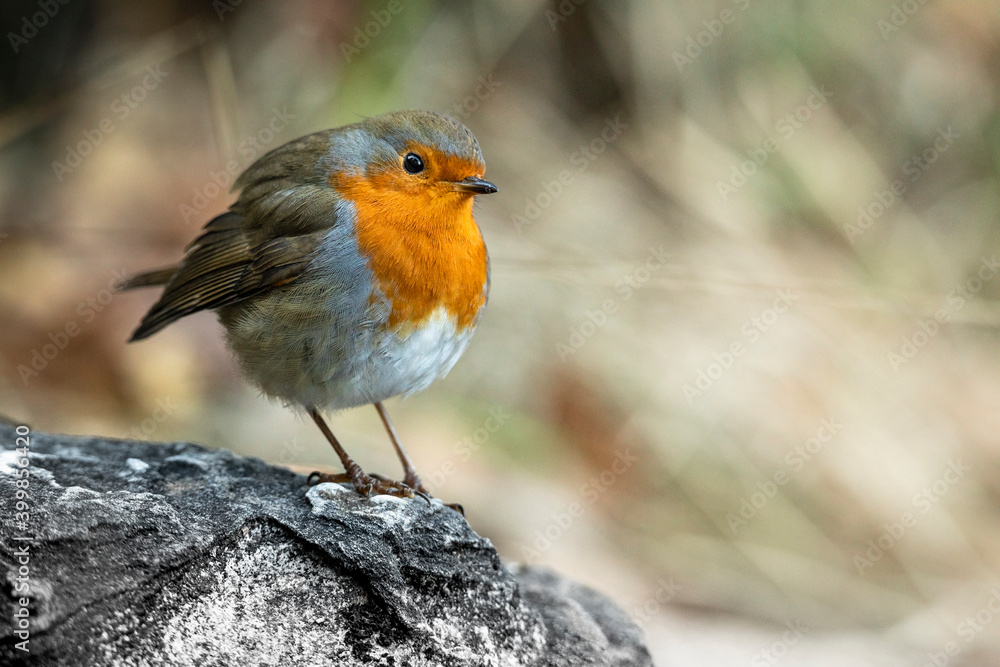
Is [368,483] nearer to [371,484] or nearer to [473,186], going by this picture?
[371,484]

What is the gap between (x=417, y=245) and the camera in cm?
282

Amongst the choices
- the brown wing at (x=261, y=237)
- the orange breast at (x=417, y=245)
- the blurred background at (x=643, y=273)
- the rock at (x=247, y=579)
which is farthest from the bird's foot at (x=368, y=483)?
the blurred background at (x=643, y=273)

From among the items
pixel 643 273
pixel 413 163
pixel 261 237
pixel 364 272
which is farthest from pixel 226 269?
pixel 643 273

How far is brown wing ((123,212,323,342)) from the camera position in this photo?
2.93 metres

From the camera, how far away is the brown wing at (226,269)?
2928 millimetres

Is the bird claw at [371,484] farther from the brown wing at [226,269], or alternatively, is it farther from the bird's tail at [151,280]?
the bird's tail at [151,280]

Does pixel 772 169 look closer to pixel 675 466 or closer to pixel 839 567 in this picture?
pixel 675 466

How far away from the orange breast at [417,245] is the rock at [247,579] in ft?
1.91

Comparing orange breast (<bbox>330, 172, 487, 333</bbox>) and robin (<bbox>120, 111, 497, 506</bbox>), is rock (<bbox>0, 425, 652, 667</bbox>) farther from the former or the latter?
orange breast (<bbox>330, 172, 487, 333</bbox>)

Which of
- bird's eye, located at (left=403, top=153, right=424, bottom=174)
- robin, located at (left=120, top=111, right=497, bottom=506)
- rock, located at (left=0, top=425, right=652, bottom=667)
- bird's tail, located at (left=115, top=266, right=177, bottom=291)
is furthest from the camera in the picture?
bird's tail, located at (left=115, top=266, right=177, bottom=291)

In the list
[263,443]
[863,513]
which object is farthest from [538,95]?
[863,513]

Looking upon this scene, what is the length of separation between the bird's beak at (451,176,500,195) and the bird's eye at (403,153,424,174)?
0.11 m

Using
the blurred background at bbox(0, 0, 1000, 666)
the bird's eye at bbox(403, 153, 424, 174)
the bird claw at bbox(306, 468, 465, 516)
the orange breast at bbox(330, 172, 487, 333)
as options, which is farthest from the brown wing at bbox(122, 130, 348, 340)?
the blurred background at bbox(0, 0, 1000, 666)

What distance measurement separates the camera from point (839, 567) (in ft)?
14.6
